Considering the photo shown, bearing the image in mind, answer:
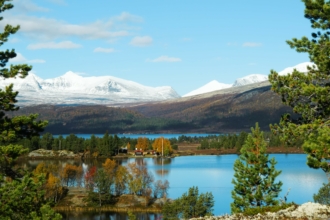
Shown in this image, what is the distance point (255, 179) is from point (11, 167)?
2404cm

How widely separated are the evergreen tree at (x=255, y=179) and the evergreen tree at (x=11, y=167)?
846 inches

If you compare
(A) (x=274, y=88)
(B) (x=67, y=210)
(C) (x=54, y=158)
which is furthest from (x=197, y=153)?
(A) (x=274, y=88)

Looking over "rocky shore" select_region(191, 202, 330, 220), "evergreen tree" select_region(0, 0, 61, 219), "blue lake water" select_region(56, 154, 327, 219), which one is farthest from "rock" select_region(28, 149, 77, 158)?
"rocky shore" select_region(191, 202, 330, 220)

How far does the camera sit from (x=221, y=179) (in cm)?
10250

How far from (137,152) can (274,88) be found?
172704mm

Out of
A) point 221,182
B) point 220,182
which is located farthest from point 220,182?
point 221,182

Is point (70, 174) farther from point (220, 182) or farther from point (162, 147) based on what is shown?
point (162, 147)

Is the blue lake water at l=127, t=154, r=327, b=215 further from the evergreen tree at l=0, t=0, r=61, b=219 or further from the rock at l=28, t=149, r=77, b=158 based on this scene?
the rock at l=28, t=149, r=77, b=158

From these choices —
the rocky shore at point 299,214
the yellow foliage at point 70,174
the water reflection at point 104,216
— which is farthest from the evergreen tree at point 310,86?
the yellow foliage at point 70,174

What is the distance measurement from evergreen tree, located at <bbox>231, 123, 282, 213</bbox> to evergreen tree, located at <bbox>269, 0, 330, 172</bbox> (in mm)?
17138

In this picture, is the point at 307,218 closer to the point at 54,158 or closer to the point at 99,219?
the point at 99,219

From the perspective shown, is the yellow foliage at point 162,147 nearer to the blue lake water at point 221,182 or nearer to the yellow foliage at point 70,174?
the blue lake water at point 221,182

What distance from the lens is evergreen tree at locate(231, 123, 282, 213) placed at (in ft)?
123

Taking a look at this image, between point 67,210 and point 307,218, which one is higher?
point 307,218
